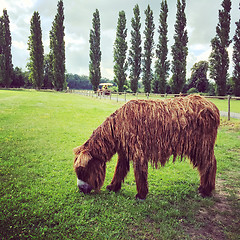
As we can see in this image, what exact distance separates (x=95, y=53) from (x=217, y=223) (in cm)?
4305

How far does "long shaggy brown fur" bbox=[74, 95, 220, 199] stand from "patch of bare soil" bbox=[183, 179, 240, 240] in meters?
0.60

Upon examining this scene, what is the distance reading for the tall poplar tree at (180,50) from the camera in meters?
32.0

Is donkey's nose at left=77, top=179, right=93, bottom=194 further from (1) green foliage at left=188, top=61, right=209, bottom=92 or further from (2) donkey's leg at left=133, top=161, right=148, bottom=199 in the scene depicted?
(1) green foliage at left=188, top=61, right=209, bottom=92

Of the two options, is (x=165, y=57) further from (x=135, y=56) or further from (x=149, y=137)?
(x=149, y=137)

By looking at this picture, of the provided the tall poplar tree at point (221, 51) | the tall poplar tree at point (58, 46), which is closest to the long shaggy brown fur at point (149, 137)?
the tall poplar tree at point (221, 51)

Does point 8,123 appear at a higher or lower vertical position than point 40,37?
lower

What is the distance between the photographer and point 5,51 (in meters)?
43.9

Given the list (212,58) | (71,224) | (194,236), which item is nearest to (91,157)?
(71,224)

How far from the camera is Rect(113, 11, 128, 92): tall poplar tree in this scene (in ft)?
121

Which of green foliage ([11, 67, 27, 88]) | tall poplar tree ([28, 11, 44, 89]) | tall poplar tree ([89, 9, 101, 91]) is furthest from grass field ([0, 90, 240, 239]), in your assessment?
green foliage ([11, 67, 27, 88])

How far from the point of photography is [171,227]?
2.55 m

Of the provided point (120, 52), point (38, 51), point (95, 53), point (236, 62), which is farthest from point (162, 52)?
point (38, 51)

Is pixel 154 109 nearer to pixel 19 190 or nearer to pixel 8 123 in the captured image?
pixel 19 190

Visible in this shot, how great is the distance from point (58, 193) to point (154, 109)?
7.36 ft
